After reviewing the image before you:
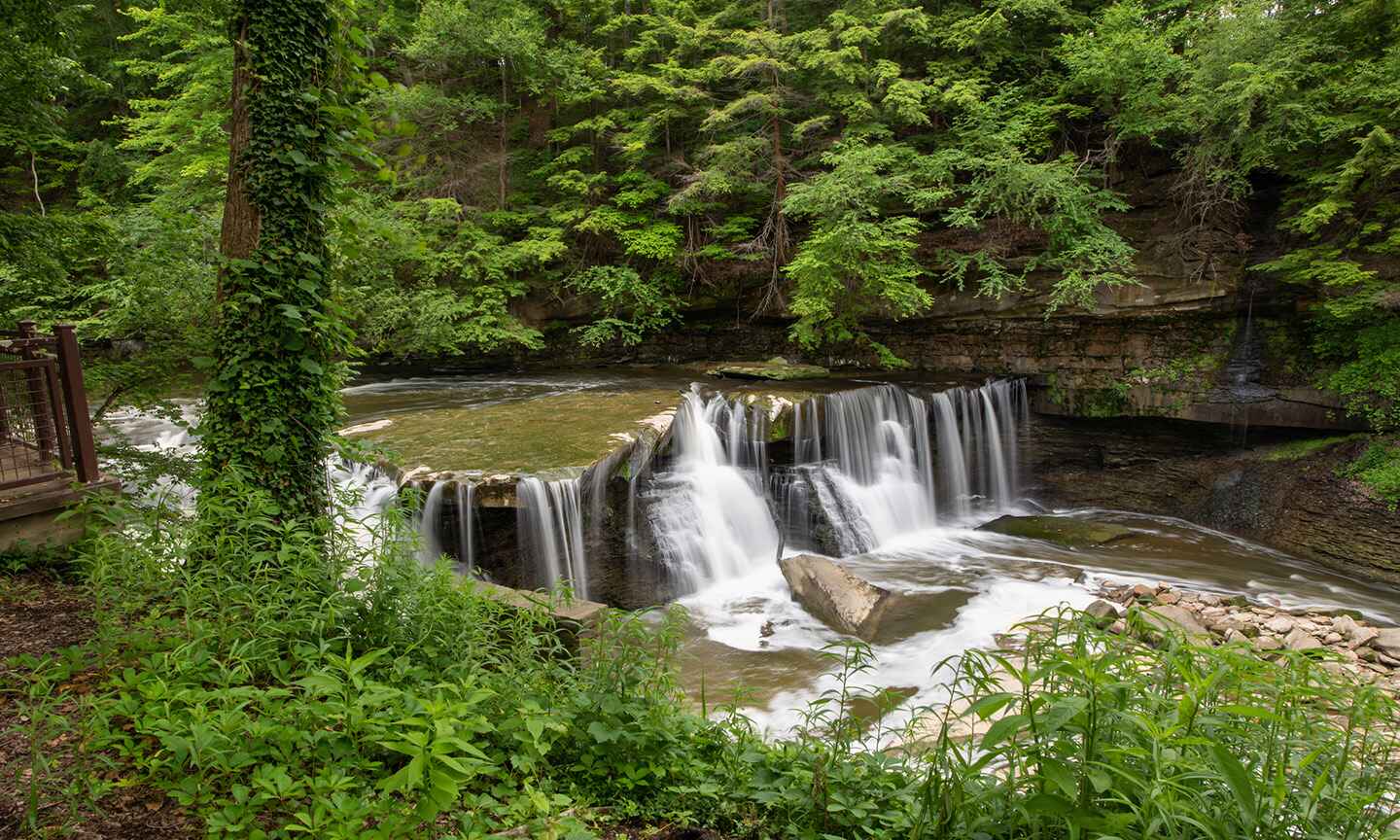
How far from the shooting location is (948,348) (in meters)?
14.2

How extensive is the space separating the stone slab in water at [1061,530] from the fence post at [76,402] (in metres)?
11.7

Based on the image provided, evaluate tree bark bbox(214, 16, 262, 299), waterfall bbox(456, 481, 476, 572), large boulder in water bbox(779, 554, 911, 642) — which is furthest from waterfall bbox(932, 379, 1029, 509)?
tree bark bbox(214, 16, 262, 299)

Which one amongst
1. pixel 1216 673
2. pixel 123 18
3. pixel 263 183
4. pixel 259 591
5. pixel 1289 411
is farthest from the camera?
pixel 123 18

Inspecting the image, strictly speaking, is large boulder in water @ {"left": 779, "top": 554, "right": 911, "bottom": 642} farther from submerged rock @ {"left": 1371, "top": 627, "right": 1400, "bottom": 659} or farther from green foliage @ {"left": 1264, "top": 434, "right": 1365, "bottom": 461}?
green foliage @ {"left": 1264, "top": 434, "right": 1365, "bottom": 461}

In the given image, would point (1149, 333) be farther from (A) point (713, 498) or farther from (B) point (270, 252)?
(B) point (270, 252)

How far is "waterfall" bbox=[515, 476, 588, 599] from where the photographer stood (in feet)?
24.7

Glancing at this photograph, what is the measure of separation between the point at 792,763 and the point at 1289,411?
12970 mm

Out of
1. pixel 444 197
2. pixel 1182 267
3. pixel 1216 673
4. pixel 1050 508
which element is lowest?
pixel 1050 508

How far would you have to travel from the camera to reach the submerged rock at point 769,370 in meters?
13.0

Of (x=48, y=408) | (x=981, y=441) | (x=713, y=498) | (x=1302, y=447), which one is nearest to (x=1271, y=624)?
(x=1302, y=447)

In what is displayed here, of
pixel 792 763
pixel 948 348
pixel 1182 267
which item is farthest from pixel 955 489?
pixel 792 763

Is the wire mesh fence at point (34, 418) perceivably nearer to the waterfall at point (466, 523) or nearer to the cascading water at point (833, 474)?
the waterfall at point (466, 523)

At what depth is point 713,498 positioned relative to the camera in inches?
386

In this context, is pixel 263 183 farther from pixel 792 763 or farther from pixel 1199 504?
pixel 1199 504
